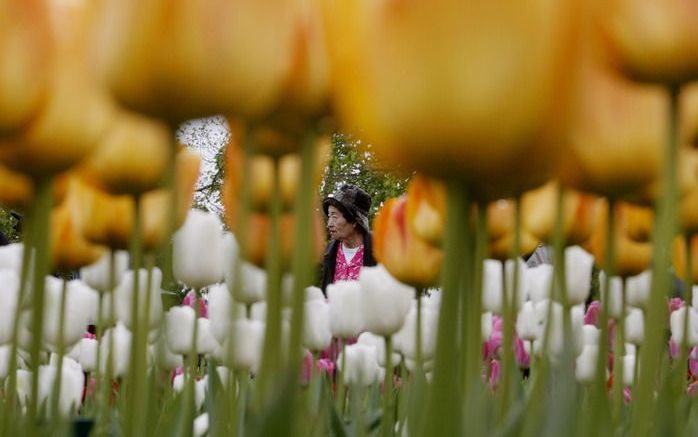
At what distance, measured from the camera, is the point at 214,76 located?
0.41 metres

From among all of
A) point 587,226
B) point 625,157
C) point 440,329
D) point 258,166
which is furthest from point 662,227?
point 587,226

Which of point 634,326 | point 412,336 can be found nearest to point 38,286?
point 412,336

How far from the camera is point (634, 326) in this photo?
65.2 inches

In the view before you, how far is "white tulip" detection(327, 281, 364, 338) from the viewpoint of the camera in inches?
62.7

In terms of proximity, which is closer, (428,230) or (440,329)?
(440,329)

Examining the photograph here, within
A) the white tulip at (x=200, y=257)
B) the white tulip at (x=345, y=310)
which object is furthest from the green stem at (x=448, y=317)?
the white tulip at (x=345, y=310)

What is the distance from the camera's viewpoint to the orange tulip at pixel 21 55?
0.47 meters

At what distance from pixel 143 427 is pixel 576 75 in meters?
0.38

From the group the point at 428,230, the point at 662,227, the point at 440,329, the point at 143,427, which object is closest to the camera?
the point at 440,329

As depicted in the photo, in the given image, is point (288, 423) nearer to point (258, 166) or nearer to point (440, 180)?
point (440, 180)

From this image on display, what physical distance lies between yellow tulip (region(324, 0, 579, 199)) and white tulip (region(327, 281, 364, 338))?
1254mm

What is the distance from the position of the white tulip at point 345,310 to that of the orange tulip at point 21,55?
44.3 inches

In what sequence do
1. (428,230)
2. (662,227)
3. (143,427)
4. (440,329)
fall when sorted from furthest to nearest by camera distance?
(428,230) < (143,427) < (662,227) < (440,329)

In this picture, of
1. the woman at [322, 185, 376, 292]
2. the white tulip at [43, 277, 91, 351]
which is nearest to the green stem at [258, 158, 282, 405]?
the white tulip at [43, 277, 91, 351]
